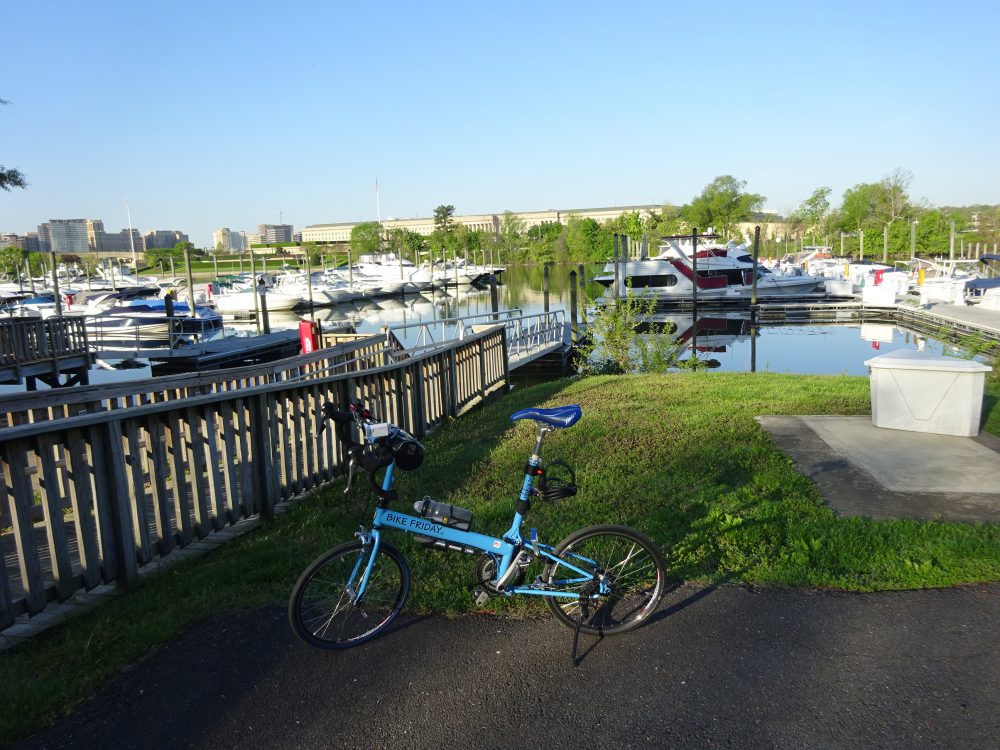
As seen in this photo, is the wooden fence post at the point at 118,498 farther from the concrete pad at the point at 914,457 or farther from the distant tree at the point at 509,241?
the distant tree at the point at 509,241

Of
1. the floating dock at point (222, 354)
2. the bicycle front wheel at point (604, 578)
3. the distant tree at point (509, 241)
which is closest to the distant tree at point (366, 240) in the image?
the distant tree at point (509, 241)

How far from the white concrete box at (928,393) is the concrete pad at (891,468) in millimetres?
164

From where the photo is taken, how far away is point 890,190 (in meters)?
88.6

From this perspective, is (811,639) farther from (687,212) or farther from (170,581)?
(687,212)

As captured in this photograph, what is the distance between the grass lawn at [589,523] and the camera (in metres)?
3.86

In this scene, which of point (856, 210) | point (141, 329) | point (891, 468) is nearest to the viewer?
point (891, 468)

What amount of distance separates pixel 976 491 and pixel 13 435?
6.58m

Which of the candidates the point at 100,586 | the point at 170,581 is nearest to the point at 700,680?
the point at 170,581

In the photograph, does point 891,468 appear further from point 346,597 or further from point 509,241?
point 509,241

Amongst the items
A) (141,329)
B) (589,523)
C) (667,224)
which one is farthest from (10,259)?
(589,523)

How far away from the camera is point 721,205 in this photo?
123 meters

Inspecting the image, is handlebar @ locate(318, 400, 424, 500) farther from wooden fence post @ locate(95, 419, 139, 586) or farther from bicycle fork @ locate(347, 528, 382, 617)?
wooden fence post @ locate(95, 419, 139, 586)

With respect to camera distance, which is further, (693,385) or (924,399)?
(693,385)

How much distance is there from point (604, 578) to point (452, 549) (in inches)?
31.6
